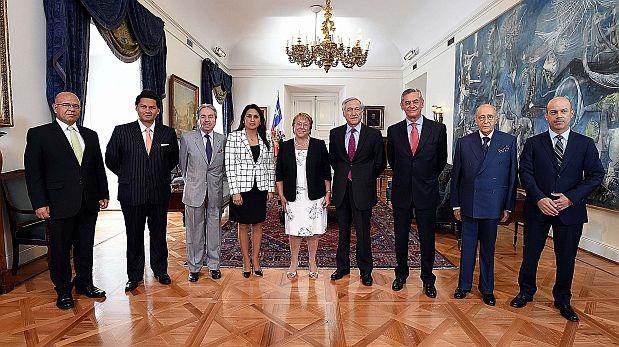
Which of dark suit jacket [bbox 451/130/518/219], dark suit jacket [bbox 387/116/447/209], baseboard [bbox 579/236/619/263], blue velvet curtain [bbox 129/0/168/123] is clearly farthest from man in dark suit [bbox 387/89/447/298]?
blue velvet curtain [bbox 129/0/168/123]

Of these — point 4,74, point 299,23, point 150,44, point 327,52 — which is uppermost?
point 299,23

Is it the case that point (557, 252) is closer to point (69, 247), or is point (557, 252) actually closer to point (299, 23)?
point (69, 247)

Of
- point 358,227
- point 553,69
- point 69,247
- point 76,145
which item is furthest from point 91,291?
point 553,69

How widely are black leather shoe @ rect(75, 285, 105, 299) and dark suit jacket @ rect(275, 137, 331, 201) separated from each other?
5.81ft

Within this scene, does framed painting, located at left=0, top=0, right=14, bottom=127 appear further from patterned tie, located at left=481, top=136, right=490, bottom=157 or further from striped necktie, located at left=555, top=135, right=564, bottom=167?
striped necktie, located at left=555, top=135, right=564, bottom=167

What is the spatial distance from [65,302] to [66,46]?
2677 mm

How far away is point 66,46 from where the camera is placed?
13.5ft

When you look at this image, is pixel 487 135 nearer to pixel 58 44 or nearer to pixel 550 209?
pixel 550 209

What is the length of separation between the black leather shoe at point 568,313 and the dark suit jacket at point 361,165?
1658mm

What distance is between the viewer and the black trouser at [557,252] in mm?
2957

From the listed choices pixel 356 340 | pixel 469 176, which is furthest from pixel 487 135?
pixel 356 340

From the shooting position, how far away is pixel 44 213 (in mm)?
2955

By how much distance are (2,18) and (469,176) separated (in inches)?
168

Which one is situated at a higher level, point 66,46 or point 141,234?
point 66,46
